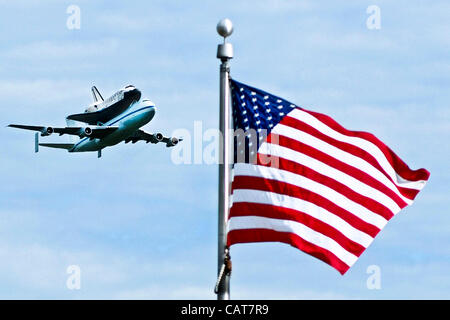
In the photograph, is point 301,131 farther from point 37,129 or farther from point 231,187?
point 37,129

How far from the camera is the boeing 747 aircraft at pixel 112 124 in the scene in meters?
81.1

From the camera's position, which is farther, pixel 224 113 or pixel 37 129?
pixel 37 129

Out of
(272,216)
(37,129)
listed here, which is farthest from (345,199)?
(37,129)

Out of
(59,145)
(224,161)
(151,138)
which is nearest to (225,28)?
(224,161)

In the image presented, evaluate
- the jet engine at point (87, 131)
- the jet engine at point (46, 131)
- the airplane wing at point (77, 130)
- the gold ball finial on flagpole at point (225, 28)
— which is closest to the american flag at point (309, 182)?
the gold ball finial on flagpole at point (225, 28)

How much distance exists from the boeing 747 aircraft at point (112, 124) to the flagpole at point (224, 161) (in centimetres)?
6188

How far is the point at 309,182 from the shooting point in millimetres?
20125

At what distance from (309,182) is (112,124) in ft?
219

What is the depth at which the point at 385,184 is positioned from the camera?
70.4 feet
